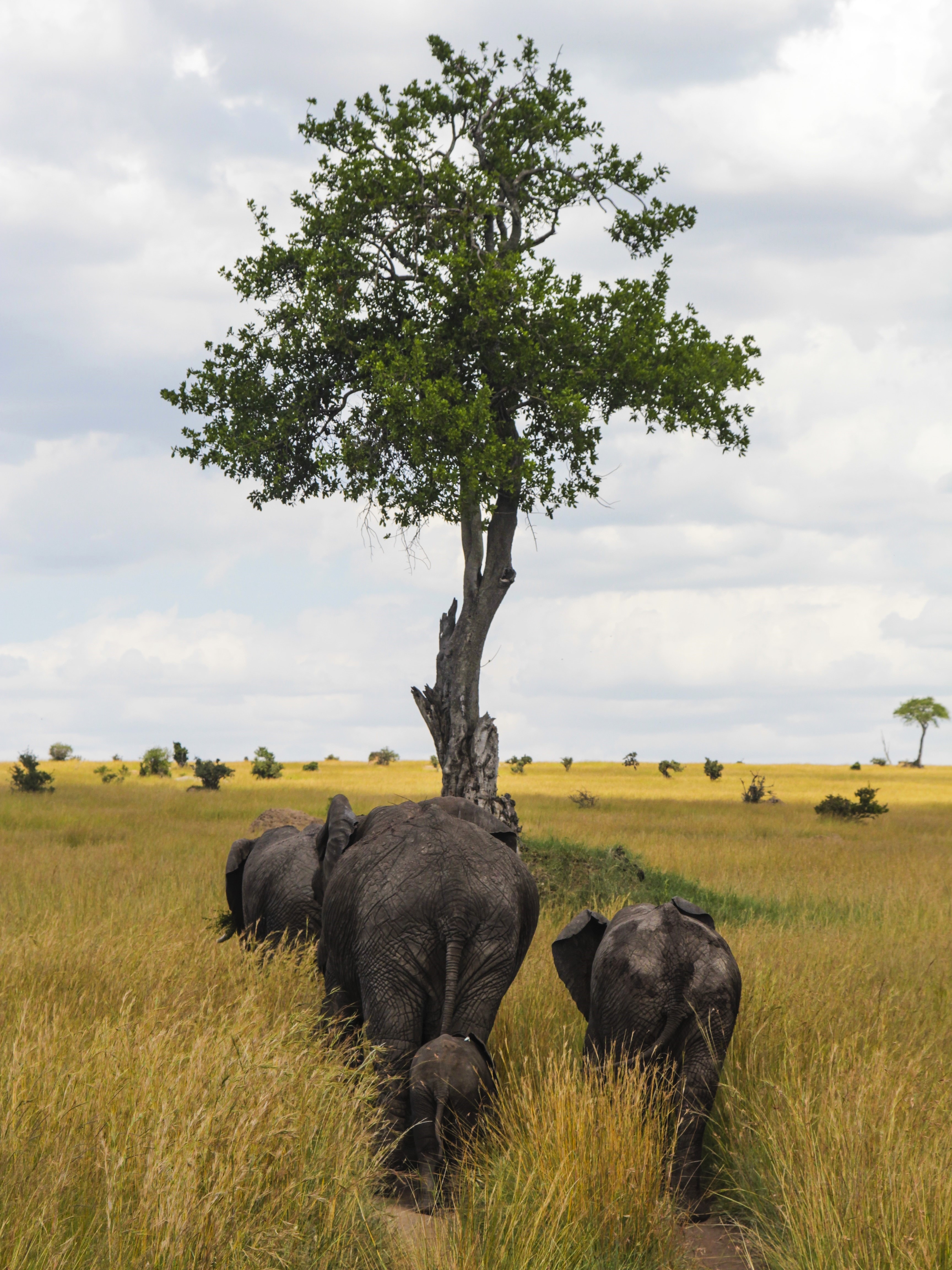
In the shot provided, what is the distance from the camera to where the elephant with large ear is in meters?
5.44

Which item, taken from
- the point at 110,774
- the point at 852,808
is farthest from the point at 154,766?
the point at 852,808

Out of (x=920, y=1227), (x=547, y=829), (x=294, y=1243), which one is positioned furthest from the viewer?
(x=547, y=829)

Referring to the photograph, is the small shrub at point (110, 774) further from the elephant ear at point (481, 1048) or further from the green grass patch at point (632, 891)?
the elephant ear at point (481, 1048)

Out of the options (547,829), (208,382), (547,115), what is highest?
(547,115)

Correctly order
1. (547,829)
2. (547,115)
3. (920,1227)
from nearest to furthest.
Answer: (920,1227) < (547,115) < (547,829)

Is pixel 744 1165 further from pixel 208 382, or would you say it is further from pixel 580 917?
pixel 208 382

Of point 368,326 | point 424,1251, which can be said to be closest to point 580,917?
point 424,1251

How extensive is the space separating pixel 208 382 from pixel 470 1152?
17.0 meters

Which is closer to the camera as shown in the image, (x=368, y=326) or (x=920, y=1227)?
(x=920, y=1227)

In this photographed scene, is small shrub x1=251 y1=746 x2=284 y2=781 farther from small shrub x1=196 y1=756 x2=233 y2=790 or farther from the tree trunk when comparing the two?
the tree trunk

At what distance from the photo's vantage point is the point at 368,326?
770 inches

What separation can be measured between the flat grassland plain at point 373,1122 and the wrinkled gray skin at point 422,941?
29 centimetres

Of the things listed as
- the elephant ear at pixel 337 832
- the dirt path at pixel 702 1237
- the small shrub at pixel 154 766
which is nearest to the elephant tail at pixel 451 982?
the dirt path at pixel 702 1237

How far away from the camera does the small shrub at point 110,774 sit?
148 ft
